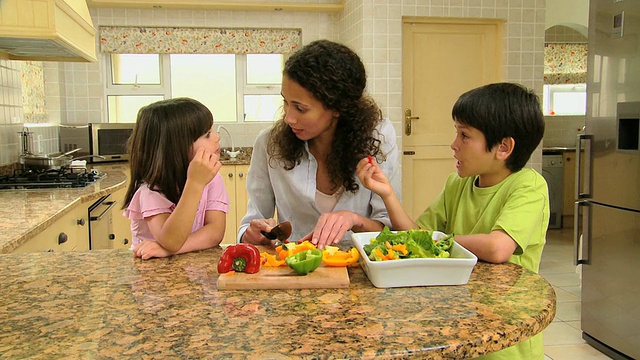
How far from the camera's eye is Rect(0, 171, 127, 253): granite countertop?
184 cm

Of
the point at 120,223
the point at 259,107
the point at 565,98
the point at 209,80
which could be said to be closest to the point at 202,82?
the point at 209,80

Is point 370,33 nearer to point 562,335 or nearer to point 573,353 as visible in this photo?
point 562,335

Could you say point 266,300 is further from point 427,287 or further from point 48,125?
point 48,125

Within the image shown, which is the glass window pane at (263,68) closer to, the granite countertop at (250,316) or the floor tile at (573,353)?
the floor tile at (573,353)

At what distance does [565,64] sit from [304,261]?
23.5 ft

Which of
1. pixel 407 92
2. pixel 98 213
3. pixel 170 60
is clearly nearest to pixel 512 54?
pixel 407 92

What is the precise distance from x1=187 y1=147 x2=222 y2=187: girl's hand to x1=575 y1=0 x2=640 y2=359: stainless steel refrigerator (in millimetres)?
2245

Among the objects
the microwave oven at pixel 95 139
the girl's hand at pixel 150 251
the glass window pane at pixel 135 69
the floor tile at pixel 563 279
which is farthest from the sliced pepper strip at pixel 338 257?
the glass window pane at pixel 135 69

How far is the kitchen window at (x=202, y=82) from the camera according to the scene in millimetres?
5512

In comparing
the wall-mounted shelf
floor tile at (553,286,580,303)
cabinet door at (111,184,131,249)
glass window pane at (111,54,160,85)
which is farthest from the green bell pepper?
glass window pane at (111,54,160,85)

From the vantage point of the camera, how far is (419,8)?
15.8ft

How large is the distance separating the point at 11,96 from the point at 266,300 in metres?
3.33

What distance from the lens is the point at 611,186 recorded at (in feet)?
9.55

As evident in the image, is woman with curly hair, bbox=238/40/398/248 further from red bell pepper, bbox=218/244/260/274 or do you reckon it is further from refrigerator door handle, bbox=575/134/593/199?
refrigerator door handle, bbox=575/134/593/199
